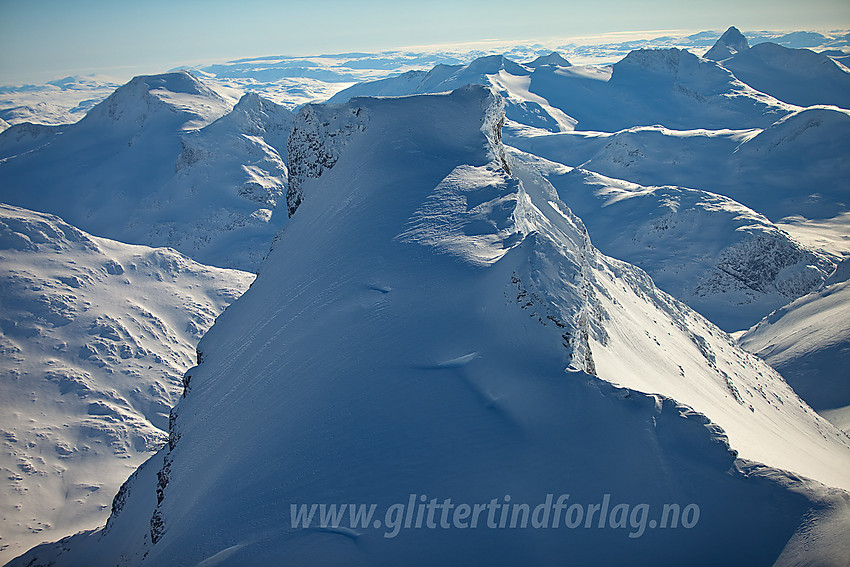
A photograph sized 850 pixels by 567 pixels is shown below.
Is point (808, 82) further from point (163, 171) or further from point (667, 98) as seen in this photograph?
point (163, 171)

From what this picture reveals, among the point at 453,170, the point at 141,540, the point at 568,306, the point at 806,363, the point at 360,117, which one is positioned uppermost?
the point at 360,117

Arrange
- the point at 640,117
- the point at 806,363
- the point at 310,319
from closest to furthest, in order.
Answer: the point at 310,319 → the point at 806,363 → the point at 640,117

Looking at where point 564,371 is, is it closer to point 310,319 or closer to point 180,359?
point 310,319

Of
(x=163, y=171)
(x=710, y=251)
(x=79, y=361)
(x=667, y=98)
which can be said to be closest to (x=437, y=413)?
(x=79, y=361)

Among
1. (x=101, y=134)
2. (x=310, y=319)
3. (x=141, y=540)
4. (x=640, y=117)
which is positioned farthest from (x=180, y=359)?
(x=640, y=117)

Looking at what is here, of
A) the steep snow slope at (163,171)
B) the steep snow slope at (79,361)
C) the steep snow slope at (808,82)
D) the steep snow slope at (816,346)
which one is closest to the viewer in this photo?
the steep snow slope at (816,346)

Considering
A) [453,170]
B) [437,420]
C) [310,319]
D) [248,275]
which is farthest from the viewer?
[248,275]

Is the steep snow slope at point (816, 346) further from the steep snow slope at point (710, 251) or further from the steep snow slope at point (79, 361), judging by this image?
the steep snow slope at point (79, 361)

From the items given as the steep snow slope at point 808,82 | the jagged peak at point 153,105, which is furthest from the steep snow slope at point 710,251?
the steep snow slope at point 808,82
